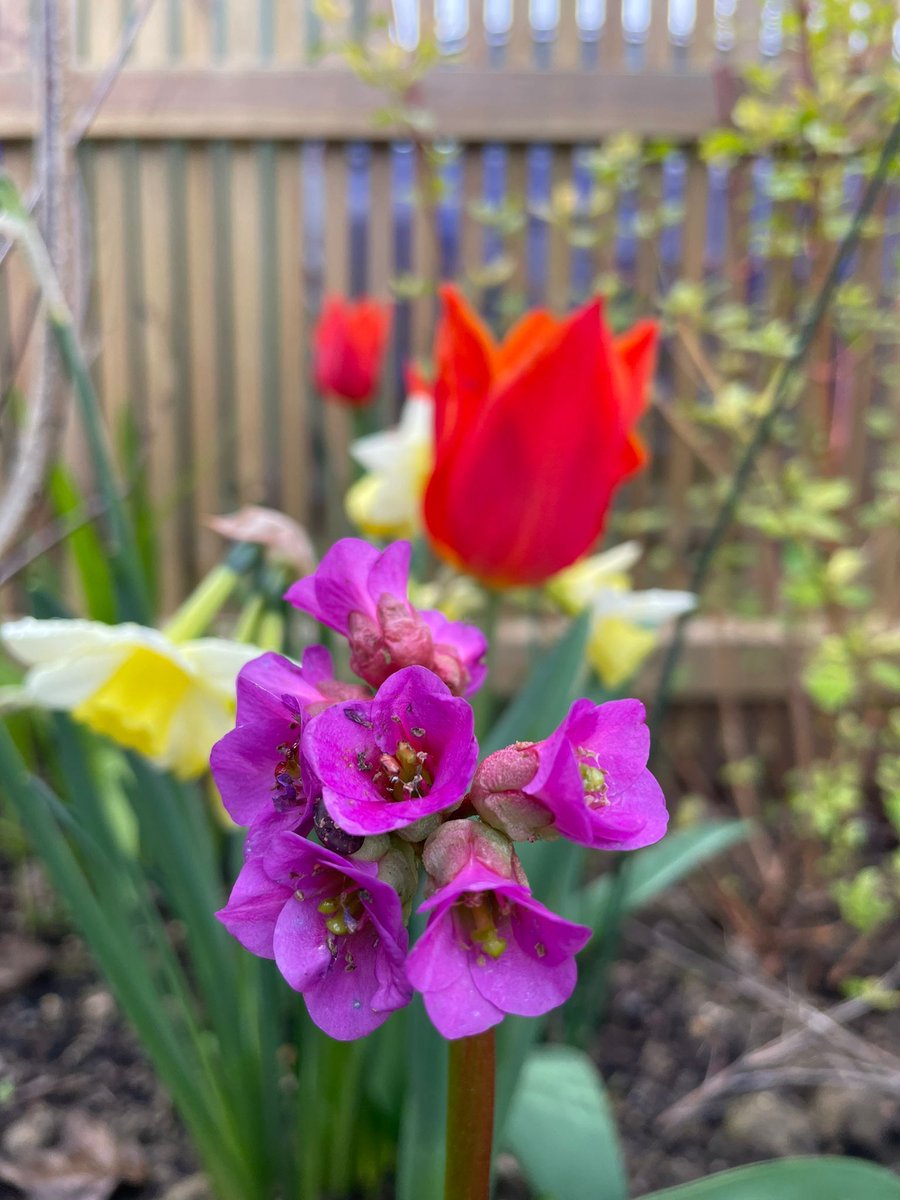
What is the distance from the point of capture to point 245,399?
2.40m

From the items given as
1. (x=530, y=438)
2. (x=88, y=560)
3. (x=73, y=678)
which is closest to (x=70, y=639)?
(x=73, y=678)

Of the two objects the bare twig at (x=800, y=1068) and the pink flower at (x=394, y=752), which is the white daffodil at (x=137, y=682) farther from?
the bare twig at (x=800, y=1068)

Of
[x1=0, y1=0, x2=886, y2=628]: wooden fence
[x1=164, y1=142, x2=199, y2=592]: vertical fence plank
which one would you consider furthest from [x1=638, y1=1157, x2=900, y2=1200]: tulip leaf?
[x1=164, y1=142, x2=199, y2=592]: vertical fence plank

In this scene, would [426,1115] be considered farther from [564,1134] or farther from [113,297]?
[113,297]

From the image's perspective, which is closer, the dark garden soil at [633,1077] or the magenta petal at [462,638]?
the magenta petal at [462,638]

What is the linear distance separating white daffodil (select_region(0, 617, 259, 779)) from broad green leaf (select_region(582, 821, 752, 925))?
50 cm

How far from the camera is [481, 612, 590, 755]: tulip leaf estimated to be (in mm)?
710

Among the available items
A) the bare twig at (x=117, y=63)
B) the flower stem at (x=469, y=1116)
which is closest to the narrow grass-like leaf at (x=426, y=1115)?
the flower stem at (x=469, y=1116)

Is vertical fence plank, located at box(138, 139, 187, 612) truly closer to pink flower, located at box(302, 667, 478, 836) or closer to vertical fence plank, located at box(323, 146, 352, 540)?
vertical fence plank, located at box(323, 146, 352, 540)

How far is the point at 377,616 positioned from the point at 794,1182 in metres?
0.42

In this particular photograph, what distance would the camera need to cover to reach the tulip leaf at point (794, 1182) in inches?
20.7

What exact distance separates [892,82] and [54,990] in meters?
1.40

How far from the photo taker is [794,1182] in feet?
1.76

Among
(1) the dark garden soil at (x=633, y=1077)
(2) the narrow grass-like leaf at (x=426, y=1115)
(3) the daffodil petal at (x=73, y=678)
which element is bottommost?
(1) the dark garden soil at (x=633, y=1077)
